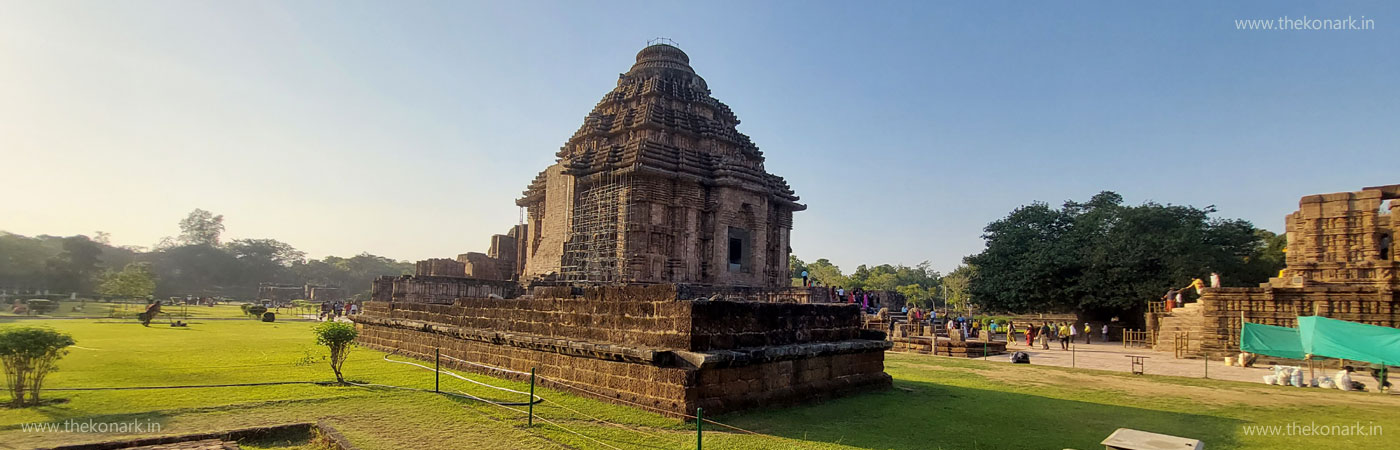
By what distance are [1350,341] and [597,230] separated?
1950 centimetres

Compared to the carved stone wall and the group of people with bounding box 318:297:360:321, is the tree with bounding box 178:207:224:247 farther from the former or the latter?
the carved stone wall

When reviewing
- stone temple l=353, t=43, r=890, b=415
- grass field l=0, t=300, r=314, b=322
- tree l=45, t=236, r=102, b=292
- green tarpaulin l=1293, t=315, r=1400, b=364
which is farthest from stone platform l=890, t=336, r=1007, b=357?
tree l=45, t=236, r=102, b=292

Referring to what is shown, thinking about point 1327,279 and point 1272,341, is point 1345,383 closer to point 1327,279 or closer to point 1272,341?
point 1272,341

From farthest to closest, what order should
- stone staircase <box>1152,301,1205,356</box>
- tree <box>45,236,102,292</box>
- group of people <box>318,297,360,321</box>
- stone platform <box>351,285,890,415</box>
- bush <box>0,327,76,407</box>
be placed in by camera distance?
tree <box>45,236,102,292</box>
group of people <box>318,297,360,321</box>
stone staircase <box>1152,301,1205,356</box>
stone platform <box>351,285,890,415</box>
bush <box>0,327,76,407</box>

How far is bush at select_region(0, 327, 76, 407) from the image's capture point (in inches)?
253

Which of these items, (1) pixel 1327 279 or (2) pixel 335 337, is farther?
(1) pixel 1327 279

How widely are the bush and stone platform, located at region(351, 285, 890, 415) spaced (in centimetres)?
482

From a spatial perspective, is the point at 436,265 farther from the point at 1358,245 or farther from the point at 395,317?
the point at 1358,245

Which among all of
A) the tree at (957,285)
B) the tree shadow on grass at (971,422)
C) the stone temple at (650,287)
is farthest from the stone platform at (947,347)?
the tree at (957,285)

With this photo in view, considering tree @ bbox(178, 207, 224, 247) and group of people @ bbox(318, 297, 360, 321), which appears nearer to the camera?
group of people @ bbox(318, 297, 360, 321)

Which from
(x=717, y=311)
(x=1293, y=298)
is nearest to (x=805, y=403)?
(x=717, y=311)

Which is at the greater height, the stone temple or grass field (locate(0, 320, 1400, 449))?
the stone temple

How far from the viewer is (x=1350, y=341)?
34.1ft

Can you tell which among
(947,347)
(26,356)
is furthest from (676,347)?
(947,347)
